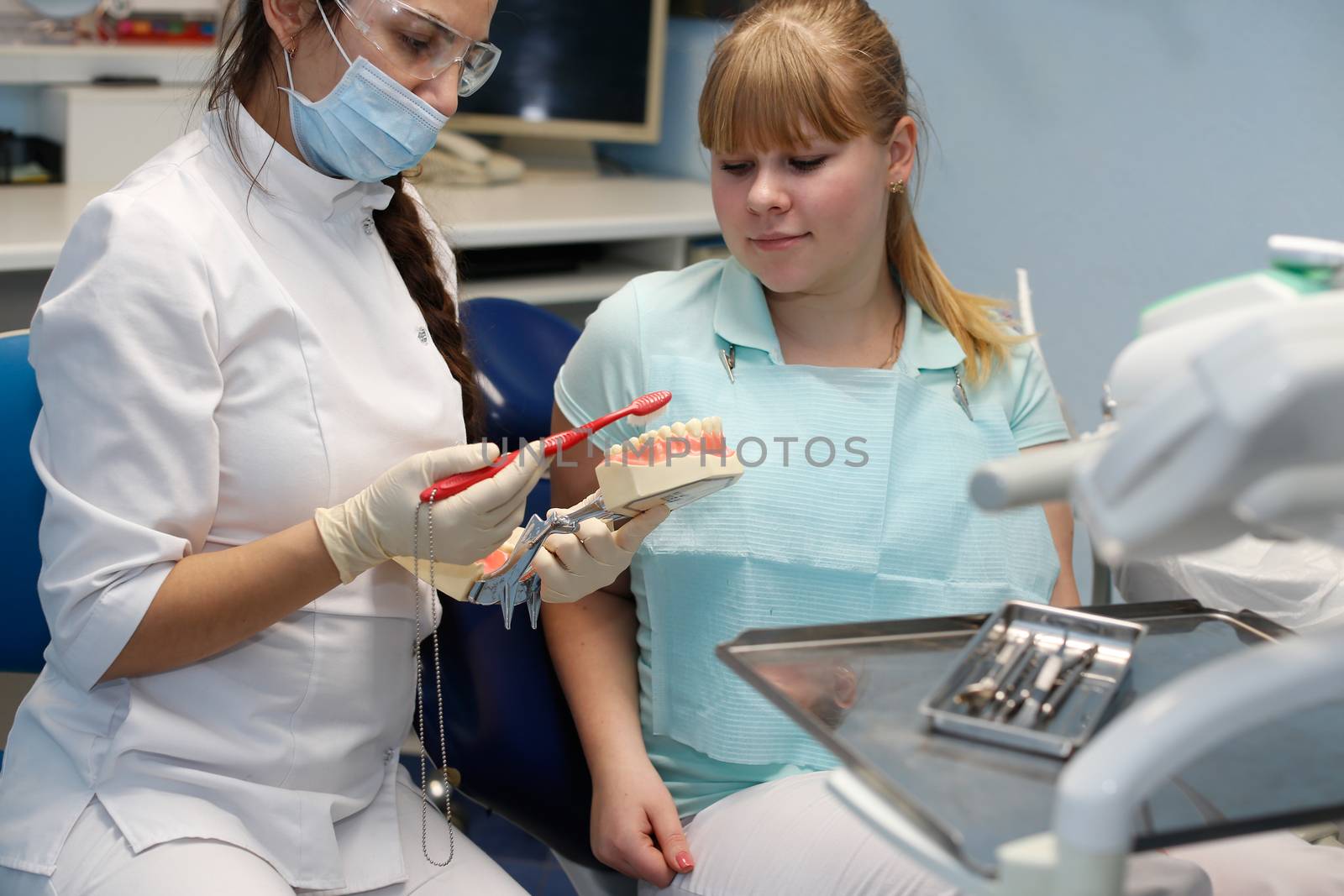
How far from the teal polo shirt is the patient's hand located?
7 centimetres

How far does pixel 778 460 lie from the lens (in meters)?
1.45

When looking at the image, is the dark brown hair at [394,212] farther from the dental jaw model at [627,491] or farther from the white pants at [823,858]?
the white pants at [823,858]

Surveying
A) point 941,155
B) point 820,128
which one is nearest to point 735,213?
point 820,128

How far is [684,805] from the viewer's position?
142 cm

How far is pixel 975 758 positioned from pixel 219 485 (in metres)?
0.74

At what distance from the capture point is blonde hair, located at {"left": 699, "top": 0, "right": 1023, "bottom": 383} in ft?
4.66

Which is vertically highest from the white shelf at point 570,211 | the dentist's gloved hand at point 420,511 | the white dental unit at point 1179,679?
the white dental unit at point 1179,679

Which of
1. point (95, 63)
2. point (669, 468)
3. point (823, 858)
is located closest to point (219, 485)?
point (669, 468)

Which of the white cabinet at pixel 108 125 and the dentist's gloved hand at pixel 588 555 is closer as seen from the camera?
the dentist's gloved hand at pixel 588 555

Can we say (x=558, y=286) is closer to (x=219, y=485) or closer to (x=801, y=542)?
(x=801, y=542)

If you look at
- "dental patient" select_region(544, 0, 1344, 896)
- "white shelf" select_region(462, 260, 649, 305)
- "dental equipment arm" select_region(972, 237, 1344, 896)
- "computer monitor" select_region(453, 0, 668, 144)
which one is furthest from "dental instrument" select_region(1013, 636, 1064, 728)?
"computer monitor" select_region(453, 0, 668, 144)

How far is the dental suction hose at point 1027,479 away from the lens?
0.74m

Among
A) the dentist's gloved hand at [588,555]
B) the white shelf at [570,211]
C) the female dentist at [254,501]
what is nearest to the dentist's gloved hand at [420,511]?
the female dentist at [254,501]

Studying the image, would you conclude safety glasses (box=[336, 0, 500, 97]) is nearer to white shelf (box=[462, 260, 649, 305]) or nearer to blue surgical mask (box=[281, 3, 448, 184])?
blue surgical mask (box=[281, 3, 448, 184])
